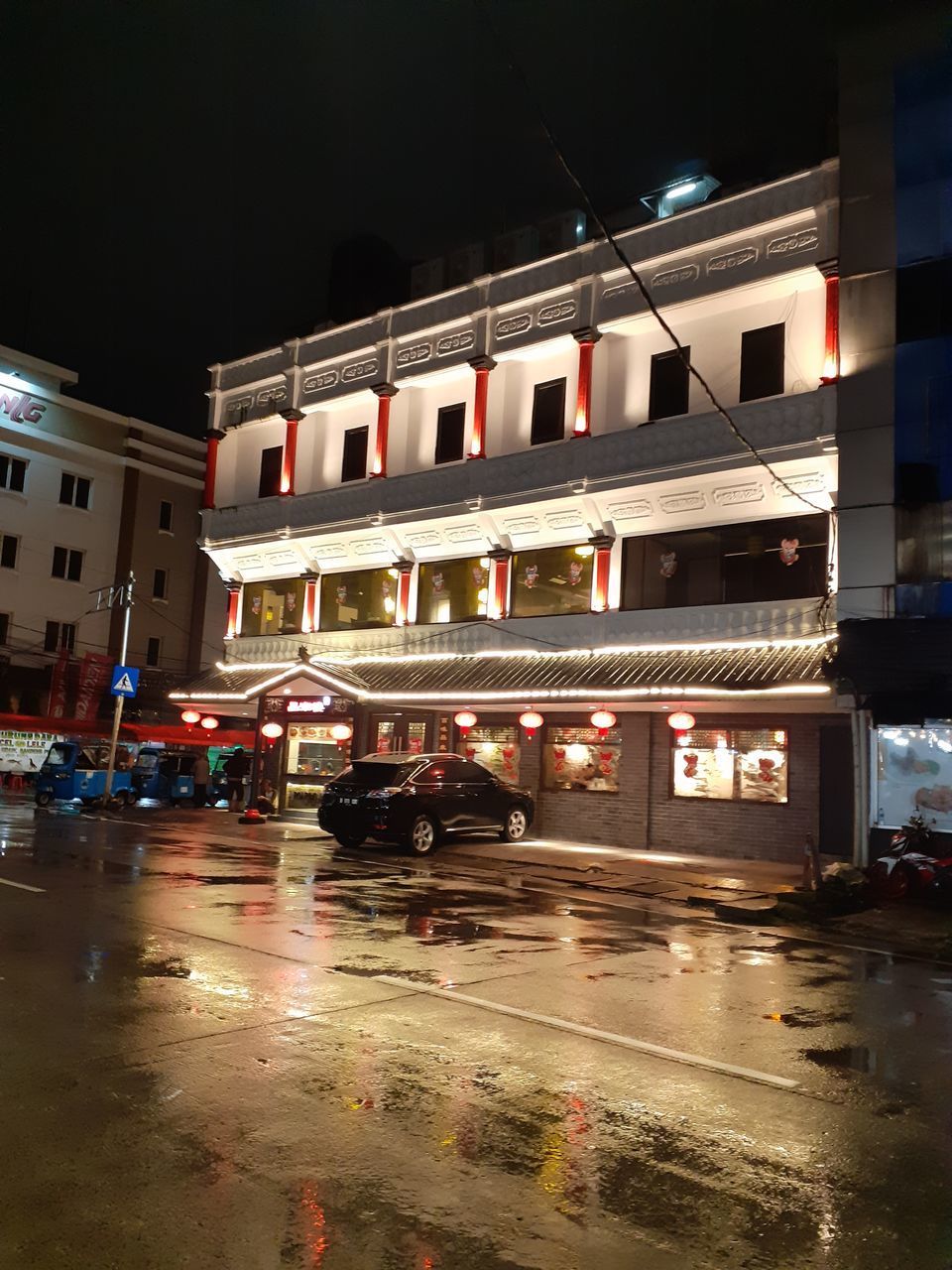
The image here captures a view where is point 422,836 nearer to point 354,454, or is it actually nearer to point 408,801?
point 408,801

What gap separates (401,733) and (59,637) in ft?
69.8

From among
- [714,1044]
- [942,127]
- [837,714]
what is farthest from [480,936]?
[942,127]

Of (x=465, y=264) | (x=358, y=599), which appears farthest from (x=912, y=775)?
(x=465, y=264)

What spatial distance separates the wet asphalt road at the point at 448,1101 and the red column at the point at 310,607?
59.5 ft

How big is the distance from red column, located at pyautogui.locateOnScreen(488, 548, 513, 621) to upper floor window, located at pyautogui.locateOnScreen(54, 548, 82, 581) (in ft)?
78.6

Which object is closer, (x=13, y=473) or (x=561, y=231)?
(x=561, y=231)

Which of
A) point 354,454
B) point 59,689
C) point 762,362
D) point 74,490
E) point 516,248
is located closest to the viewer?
point 762,362

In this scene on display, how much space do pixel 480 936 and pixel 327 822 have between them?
9603 mm

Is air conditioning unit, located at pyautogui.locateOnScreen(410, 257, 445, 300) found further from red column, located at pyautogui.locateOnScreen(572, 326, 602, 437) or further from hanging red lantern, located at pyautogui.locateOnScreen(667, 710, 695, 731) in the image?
hanging red lantern, located at pyautogui.locateOnScreen(667, 710, 695, 731)

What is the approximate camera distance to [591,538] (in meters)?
22.7

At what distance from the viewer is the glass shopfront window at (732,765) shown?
805 inches

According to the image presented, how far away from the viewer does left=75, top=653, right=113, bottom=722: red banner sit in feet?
129

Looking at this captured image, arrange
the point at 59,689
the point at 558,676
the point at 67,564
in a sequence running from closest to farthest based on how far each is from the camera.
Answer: the point at 558,676
the point at 59,689
the point at 67,564

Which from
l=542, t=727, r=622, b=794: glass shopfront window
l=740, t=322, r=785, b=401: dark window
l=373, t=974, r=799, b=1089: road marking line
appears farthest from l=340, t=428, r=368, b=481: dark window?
l=373, t=974, r=799, b=1089: road marking line
